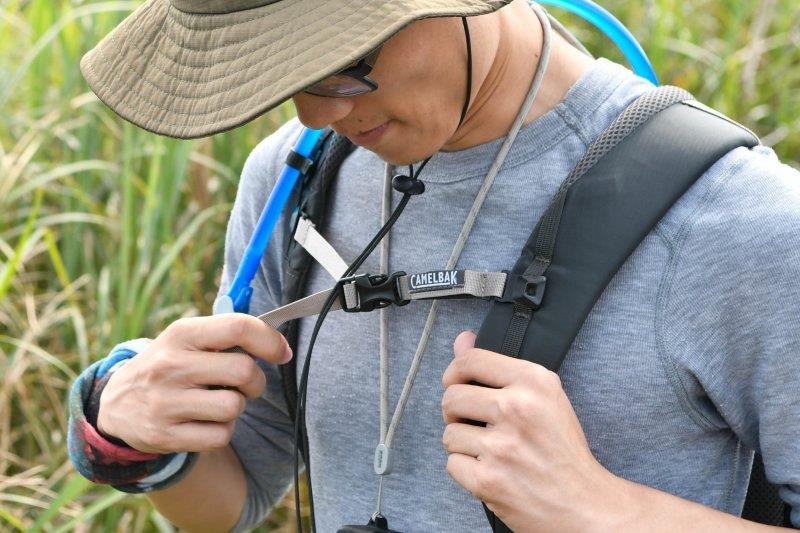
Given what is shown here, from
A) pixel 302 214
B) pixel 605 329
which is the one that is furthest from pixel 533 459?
pixel 302 214

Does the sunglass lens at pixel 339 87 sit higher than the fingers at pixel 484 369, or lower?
higher

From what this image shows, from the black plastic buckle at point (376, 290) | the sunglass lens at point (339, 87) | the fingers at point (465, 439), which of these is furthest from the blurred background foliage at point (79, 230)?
the sunglass lens at point (339, 87)

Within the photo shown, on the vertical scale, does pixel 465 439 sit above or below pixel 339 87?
below

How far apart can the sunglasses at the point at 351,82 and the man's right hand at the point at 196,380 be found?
1.08 ft

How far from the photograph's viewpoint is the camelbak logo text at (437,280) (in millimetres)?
1193

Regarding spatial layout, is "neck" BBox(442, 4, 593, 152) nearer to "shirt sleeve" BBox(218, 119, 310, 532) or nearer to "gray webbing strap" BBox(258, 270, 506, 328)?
"gray webbing strap" BBox(258, 270, 506, 328)

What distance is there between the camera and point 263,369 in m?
1.52

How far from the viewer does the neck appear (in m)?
1.27

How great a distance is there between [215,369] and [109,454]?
0.23m

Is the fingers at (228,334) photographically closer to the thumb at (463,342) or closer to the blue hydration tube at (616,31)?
the thumb at (463,342)

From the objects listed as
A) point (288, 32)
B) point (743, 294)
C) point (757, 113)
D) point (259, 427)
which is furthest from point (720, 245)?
point (757, 113)

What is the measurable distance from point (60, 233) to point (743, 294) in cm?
211

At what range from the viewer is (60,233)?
108 inches

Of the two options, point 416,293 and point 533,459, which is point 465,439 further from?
point 416,293
